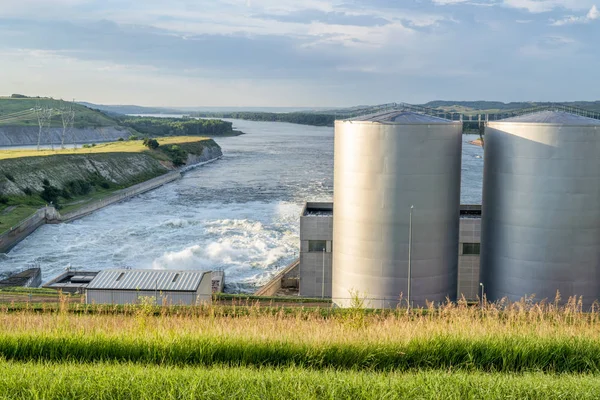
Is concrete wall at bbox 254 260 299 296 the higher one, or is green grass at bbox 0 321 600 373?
green grass at bbox 0 321 600 373

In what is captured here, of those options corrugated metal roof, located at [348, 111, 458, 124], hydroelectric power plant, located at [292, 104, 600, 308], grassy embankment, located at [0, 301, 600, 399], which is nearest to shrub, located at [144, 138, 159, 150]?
corrugated metal roof, located at [348, 111, 458, 124]

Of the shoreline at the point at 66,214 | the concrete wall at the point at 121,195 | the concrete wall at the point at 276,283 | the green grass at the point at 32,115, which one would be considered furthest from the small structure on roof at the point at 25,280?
the green grass at the point at 32,115

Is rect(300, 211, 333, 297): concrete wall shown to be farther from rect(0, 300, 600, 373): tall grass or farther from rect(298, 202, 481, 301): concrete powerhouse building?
rect(0, 300, 600, 373): tall grass

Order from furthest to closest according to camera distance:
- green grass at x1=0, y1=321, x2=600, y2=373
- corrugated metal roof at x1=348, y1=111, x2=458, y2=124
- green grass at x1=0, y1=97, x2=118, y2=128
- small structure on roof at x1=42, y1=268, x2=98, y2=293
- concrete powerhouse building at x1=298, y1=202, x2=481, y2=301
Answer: green grass at x1=0, y1=97, x2=118, y2=128 < small structure on roof at x1=42, y1=268, x2=98, y2=293 < concrete powerhouse building at x1=298, y1=202, x2=481, y2=301 < corrugated metal roof at x1=348, y1=111, x2=458, y2=124 < green grass at x1=0, y1=321, x2=600, y2=373

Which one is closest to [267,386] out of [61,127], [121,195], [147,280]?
[147,280]

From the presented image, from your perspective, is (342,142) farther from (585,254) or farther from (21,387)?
(21,387)

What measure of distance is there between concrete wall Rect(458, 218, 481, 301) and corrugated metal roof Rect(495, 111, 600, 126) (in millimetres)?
5423

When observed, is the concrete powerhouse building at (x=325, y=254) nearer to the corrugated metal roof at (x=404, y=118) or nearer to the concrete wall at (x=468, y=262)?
the concrete wall at (x=468, y=262)

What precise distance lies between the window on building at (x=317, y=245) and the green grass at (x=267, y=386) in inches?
722

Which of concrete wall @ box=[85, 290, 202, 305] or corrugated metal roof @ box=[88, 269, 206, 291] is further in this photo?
corrugated metal roof @ box=[88, 269, 206, 291]

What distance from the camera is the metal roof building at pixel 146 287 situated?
2141 cm

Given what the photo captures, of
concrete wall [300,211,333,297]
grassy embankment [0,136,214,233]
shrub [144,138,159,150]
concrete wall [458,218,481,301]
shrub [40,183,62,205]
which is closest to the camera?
concrete wall [458,218,481,301]

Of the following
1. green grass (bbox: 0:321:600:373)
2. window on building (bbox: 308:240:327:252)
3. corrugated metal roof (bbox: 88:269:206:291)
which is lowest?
corrugated metal roof (bbox: 88:269:206:291)

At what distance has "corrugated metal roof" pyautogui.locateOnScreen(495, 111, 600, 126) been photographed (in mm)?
18766
